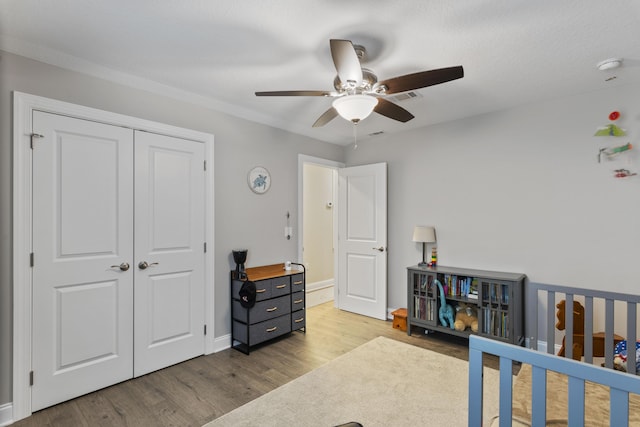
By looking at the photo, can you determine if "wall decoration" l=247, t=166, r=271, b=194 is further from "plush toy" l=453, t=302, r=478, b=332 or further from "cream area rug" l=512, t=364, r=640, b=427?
"cream area rug" l=512, t=364, r=640, b=427

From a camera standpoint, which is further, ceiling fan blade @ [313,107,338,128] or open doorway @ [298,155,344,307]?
open doorway @ [298,155,344,307]

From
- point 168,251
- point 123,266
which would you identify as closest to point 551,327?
point 168,251

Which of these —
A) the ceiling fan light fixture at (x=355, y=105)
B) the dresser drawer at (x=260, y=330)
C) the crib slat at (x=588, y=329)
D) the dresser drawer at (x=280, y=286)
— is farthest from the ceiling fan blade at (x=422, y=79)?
the dresser drawer at (x=260, y=330)

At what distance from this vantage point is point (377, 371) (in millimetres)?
2629

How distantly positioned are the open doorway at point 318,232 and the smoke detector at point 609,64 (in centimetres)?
349

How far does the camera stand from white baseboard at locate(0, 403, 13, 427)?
2086 millimetres

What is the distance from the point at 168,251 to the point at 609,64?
3844 millimetres

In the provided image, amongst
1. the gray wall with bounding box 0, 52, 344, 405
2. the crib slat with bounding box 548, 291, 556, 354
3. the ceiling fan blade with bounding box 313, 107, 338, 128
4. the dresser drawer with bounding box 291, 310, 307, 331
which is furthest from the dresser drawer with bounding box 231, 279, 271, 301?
the crib slat with bounding box 548, 291, 556, 354

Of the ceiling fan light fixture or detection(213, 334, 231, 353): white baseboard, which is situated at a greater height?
the ceiling fan light fixture

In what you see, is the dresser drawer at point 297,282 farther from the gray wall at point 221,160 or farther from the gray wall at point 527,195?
the gray wall at point 527,195

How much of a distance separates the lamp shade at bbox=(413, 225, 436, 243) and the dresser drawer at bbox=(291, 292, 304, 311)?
153 cm

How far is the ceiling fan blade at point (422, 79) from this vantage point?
178cm

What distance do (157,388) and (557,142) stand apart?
13.9 feet

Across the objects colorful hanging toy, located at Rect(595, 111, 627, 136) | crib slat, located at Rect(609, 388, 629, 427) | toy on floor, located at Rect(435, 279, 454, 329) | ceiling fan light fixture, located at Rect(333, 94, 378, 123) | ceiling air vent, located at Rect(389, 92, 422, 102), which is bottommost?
toy on floor, located at Rect(435, 279, 454, 329)
